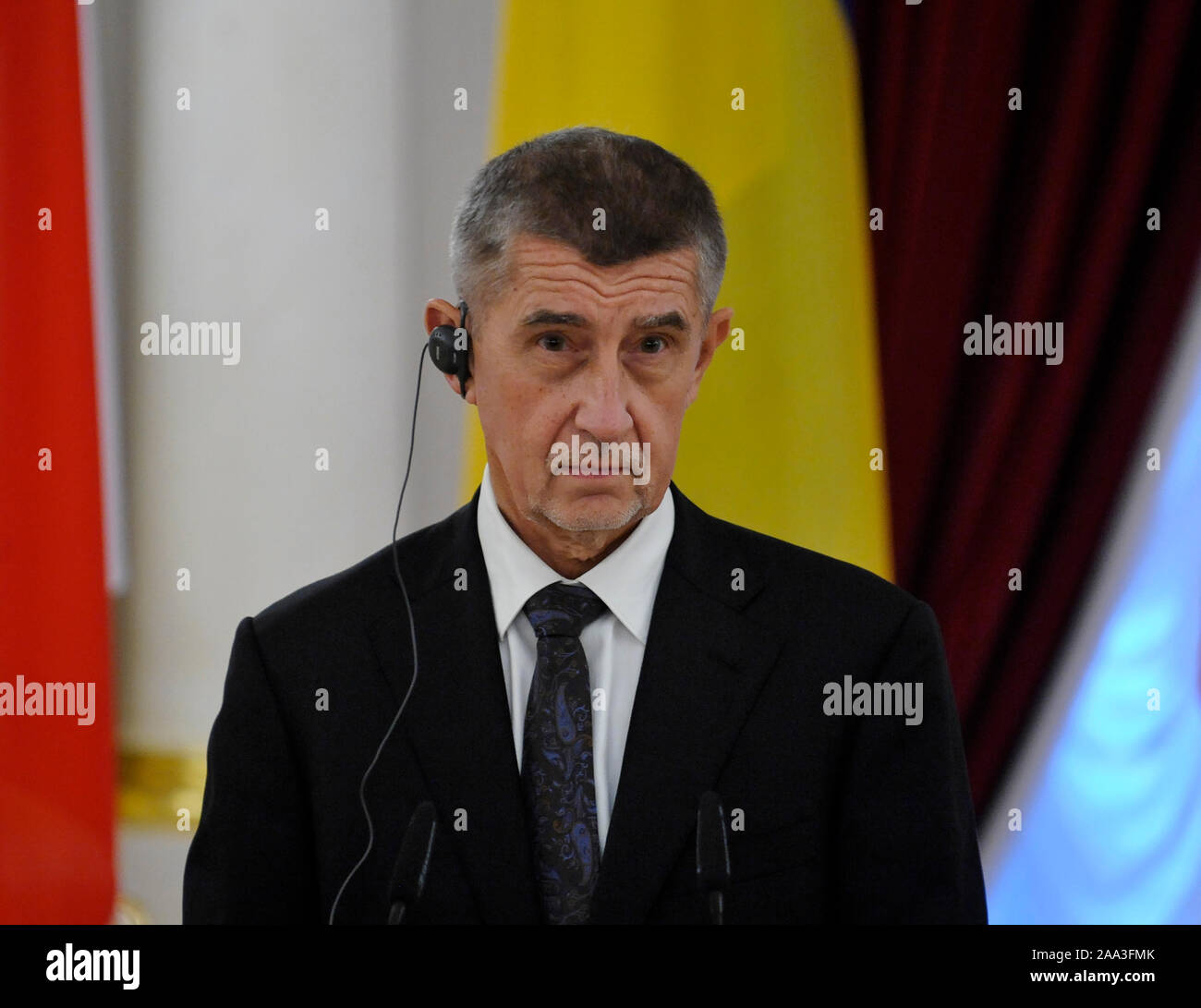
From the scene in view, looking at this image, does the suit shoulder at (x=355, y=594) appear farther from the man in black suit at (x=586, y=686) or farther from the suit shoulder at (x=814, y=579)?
the suit shoulder at (x=814, y=579)

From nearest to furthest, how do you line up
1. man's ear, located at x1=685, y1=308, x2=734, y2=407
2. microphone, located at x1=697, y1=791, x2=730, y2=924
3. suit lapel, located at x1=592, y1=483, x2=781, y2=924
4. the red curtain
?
microphone, located at x1=697, y1=791, x2=730, y2=924, suit lapel, located at x1=592, y1=483, x2=781, y2=924, man's ear, located at x1=685, y1=308, x2=734, y2=407, the red curtain

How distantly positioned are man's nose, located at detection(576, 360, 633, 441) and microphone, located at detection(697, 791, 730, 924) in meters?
0.52

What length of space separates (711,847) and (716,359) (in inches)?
39.3

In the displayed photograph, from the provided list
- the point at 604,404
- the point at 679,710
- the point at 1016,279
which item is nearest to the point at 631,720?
the point at 679,710

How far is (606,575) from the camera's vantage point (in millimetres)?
1763

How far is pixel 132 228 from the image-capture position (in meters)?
2.23

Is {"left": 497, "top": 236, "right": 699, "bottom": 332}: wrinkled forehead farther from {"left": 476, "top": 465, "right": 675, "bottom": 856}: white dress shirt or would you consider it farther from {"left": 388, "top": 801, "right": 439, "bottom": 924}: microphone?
{"left": 388, "top": 801, "right": 439, "bottom": 924}: microphone

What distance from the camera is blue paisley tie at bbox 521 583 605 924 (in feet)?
5.47

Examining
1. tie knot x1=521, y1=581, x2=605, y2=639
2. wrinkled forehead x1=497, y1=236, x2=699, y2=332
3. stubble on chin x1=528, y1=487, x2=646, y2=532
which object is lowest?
tie knot x1=521, y1=581, x2=605, y2=639

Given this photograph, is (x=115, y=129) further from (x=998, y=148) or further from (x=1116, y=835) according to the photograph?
(x=1116, y=835)

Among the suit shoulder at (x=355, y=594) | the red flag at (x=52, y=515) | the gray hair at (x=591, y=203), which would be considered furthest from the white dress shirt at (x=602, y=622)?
the red flag at (x=52, y=515)

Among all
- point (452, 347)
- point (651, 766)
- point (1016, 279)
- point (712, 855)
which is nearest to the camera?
point (712, 855)

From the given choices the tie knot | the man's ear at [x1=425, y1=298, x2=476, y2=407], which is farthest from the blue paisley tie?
the man's ear at [x1=425, y1=298, x2=476, y2=407]

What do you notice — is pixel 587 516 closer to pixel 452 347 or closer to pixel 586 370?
pixel 586 370
